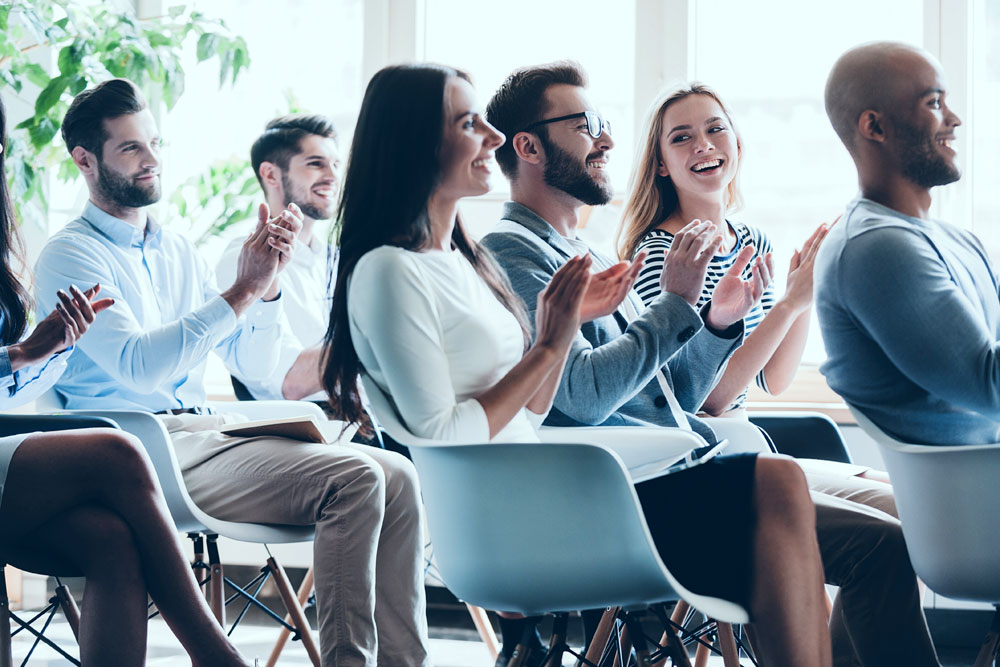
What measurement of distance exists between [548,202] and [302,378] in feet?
3.67

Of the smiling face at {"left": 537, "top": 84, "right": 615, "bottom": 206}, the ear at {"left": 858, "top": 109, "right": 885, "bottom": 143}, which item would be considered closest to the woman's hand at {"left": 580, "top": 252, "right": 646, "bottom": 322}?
the smiling face at {"left": 537, "top": 84, "right": 615, "bottom": 206}

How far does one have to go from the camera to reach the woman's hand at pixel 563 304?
1.60m

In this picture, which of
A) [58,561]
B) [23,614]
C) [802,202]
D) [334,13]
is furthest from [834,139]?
[23,614]

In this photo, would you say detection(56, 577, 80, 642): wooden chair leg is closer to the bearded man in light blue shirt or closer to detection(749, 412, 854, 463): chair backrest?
the bearded man in light blue shirt

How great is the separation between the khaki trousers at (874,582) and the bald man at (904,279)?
0.21 metres

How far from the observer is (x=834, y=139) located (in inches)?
149

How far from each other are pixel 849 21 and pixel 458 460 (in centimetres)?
289

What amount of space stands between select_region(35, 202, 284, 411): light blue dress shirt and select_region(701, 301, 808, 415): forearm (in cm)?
111

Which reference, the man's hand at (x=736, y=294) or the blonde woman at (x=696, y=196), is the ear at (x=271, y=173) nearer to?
the blonde woman at (x=696, y=196)

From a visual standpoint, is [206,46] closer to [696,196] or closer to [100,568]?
[696,196]

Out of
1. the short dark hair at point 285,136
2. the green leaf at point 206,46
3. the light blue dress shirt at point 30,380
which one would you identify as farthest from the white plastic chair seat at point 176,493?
the green leaf at point 206,46

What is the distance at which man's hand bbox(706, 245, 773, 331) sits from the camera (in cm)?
201

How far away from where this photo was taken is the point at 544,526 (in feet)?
5.07

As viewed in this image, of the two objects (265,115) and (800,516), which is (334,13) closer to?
(265,115)
